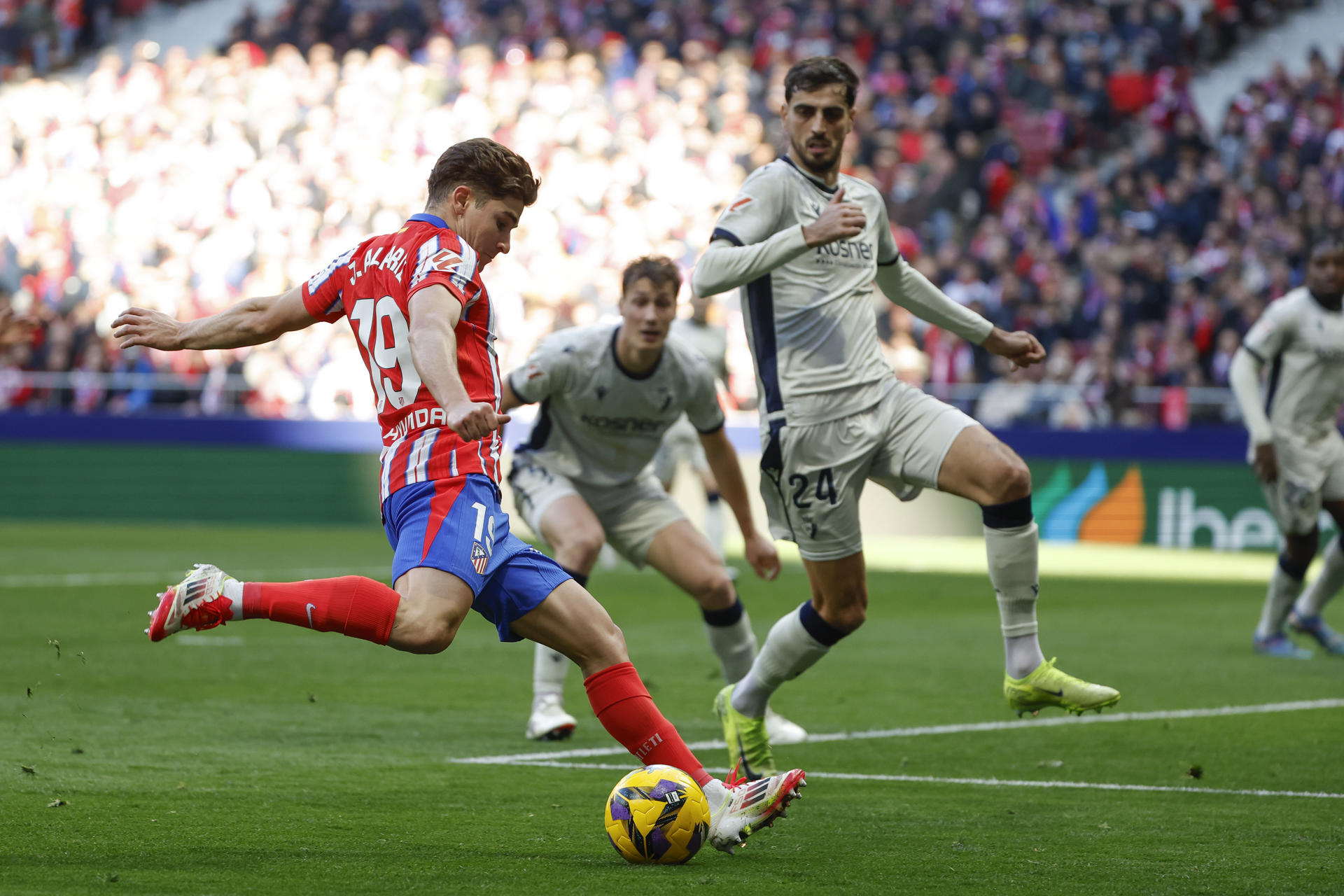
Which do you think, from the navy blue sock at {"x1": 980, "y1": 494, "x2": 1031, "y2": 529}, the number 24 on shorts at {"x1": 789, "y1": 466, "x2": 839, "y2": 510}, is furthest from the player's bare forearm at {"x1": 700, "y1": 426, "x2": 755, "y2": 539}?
the navy blue sock at {"x1": 980, "y1": 494, "x2": 1031, "y2": 529}

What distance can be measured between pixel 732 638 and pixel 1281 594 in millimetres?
4840

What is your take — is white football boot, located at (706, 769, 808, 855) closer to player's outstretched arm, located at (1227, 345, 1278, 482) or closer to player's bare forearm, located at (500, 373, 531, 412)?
player's bare forearm, located at (500, 373, 531, 412)

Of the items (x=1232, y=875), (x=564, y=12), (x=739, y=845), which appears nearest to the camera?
(x=1232, y=875)

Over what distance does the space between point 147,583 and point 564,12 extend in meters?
15.9

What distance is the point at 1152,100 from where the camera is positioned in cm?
2436

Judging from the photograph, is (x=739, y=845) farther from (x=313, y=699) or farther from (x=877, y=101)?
(x=877, y=101)

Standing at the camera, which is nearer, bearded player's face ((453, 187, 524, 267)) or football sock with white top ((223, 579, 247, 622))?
football sock with white top ((223, 579, 247, 622))

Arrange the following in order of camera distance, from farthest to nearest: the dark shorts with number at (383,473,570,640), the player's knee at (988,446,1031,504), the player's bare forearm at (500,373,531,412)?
the player's bare forearm at (500,373,531,412)
the player's knee at (988,446,1031,504)
the dark shorts with number at (383,473,570,640)

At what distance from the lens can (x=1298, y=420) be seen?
11133 millimetres

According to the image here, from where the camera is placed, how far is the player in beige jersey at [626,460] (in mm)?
7711

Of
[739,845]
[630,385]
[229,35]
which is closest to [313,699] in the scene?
[630,385]

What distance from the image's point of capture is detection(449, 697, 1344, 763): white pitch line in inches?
283

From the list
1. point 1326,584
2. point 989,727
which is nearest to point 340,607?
point 989,727

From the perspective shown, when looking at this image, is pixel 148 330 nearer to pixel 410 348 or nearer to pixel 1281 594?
pixel 410 348
